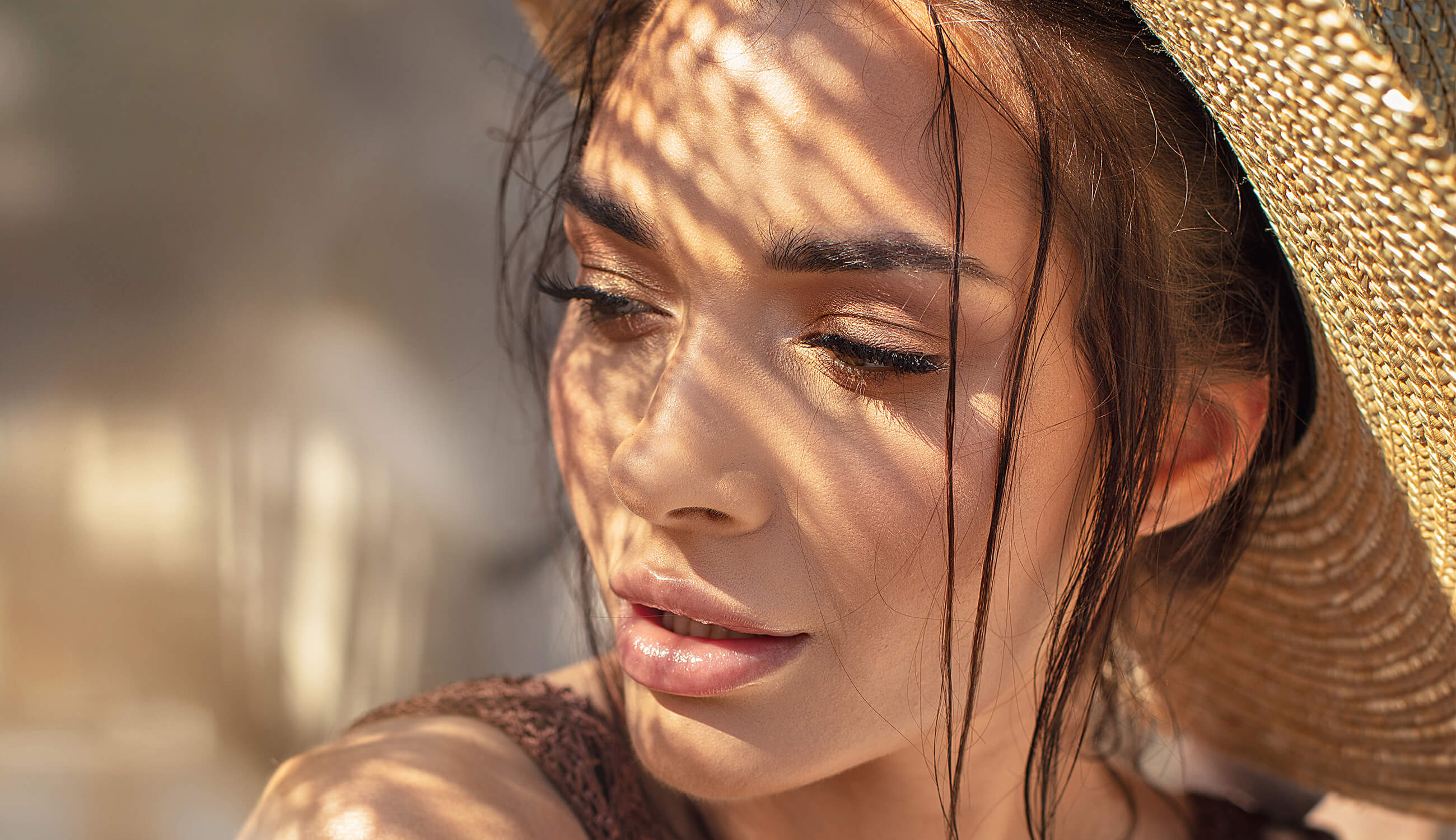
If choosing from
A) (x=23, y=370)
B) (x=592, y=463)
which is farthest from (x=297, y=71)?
(x=592, y=463)

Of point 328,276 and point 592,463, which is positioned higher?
point 592,463

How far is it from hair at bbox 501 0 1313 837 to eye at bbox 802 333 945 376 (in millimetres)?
26

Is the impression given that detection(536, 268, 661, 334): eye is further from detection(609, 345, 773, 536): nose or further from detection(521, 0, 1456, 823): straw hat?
detection(521, 0, 1456, 823): straw hat

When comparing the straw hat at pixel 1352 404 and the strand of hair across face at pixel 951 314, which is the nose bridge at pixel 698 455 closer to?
the strand of hair across face at pixel 951 314

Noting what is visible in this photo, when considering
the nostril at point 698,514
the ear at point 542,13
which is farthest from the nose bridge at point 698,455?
the ear at point 542,13

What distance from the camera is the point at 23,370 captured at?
2047 millimetres

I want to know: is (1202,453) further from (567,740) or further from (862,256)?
(567,740)

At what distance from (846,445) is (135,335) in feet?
5.77

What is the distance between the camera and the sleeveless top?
3.70 ft

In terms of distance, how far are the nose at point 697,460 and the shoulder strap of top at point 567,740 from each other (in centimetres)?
38

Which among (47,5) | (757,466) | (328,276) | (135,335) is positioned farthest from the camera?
(328,276)

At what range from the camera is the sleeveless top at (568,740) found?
1.13 m

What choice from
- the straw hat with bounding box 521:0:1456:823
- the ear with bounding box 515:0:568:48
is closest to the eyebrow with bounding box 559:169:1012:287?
the straw hat with bounding box 521:0:1456:823

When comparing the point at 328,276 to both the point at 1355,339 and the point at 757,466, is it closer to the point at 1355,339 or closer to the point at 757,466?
the point at 757,466
